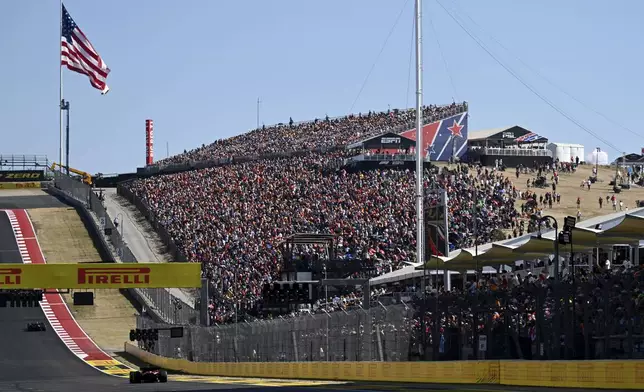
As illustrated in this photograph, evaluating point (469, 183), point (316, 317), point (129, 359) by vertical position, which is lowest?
point (129, 359)

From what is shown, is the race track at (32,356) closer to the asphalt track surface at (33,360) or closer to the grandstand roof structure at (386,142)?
the asphalt track surface at (33,360)

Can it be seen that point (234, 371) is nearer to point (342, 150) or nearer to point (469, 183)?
point (469, 183)

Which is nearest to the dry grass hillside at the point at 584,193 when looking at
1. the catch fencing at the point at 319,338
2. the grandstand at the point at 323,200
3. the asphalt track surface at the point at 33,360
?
the grandstand at the point at 323,200

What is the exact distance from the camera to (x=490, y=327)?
Result: 23781mm

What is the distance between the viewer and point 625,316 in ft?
64.4

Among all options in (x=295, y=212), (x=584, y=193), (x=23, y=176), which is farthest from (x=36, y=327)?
(x=23, y=176)

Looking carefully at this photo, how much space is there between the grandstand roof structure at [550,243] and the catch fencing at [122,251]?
2600 cm

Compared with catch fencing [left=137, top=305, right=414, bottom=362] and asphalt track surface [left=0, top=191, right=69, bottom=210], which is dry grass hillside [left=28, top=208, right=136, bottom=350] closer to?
asphalt track surface [left=0, top=191, right=69, bottom=210]

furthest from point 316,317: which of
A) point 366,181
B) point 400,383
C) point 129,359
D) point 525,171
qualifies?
point 525,171

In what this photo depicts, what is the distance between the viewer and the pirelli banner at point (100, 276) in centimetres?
5731

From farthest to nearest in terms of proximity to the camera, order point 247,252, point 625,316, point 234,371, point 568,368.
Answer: point 247,252 < point 234,371 < point 568,368 < point 625,316

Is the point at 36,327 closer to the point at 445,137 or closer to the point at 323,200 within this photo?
the point at 323,200

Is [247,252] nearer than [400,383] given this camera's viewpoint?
No

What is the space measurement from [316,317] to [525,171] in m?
58.2
